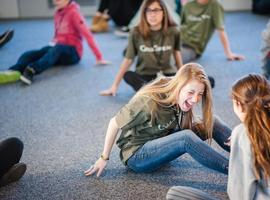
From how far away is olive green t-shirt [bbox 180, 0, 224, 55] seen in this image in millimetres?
2871

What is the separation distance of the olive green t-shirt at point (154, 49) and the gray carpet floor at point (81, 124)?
23 cm

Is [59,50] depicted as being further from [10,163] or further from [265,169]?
[265,169]

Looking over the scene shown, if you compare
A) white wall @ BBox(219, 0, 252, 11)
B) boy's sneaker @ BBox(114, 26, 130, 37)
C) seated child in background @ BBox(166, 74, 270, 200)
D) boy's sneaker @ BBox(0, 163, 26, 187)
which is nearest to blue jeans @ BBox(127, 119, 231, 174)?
seated child in background @ BBox(166, 74, 270, 200)

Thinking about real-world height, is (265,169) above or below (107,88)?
above

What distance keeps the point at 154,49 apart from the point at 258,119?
127 centimetres

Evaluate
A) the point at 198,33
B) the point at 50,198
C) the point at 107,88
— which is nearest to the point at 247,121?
the point at 50,198

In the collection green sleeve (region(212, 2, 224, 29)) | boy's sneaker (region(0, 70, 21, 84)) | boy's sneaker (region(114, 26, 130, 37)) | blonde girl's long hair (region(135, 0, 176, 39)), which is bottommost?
boy's sneaker (region(114, 26, 130, 37))

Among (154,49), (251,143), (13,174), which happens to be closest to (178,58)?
(154,49)

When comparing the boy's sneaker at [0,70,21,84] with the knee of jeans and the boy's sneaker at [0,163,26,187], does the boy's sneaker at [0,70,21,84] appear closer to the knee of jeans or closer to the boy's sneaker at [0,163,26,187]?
the boy's sneaker at [0,163,26,187]

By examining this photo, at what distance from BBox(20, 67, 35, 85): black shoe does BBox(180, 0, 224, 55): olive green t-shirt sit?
1.13 m

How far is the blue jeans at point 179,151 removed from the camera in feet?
4.61

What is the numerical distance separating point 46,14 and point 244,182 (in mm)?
3879

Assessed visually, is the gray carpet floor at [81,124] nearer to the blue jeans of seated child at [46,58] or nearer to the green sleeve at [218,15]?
the blue jeans of seated child at [46,58]

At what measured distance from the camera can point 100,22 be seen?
3.96m
